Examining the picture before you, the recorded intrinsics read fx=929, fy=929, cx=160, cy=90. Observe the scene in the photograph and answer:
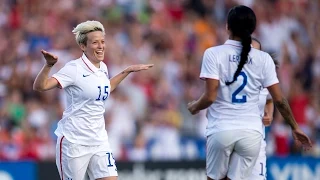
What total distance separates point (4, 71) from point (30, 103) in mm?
917

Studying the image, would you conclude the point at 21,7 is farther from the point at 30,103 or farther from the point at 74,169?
the point at 74,169

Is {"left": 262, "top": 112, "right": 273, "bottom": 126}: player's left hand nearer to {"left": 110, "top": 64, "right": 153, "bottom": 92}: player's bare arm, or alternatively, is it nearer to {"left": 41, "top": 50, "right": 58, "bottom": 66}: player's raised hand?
{"left": 110, "top": 64, "right": 153, "bottom": 92}: player's bare arm

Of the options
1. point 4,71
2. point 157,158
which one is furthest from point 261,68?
point 4,71

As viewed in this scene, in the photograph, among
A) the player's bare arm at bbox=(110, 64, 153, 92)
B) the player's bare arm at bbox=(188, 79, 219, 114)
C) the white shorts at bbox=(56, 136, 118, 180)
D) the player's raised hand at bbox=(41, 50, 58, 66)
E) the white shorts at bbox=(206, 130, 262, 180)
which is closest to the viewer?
the player's raised hand at bbox=(41, 50, 58, 66)

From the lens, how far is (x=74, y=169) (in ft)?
31.7

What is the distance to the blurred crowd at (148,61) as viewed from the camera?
17047 millimetres

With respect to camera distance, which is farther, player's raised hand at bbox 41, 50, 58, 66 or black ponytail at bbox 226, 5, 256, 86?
black ponytail at bbox 226, 5, 256, 86

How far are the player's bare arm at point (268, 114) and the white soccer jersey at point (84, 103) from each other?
2.00 metres

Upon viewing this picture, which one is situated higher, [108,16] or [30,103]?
[108,16]

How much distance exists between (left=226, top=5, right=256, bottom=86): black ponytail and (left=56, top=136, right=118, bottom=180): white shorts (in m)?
1.51

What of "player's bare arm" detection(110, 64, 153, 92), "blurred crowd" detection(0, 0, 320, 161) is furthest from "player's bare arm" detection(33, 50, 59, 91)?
"blurred crowd" detection(0, 0, 320, 161)

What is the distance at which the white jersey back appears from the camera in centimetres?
966

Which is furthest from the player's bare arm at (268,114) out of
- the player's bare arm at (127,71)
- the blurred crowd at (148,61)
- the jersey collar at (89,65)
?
the blurred crowd at (148,61)

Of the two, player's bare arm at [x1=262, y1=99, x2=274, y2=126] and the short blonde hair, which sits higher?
the short blonde hair
